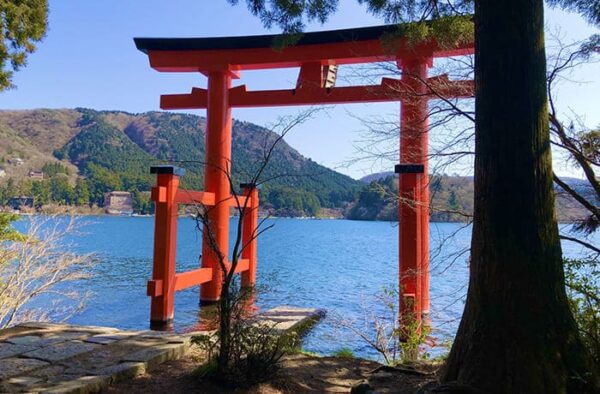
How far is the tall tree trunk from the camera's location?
74.3 inches

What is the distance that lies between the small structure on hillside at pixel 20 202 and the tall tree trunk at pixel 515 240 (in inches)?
294

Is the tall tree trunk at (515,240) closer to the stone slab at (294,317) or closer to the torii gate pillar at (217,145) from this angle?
the stone slab at (294,317)

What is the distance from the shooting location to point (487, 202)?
201cm

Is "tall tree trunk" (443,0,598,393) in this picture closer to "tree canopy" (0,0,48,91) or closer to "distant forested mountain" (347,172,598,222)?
"distant forested mountain" (347,172,598,222)

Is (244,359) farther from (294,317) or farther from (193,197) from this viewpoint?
(294,317)

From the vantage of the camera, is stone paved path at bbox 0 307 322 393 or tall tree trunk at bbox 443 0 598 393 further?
stone paved path at bbox 0 307 322 393

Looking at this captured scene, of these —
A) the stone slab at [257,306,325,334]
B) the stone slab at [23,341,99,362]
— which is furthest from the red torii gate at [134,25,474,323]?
the stone slab at [23,341,99,362]

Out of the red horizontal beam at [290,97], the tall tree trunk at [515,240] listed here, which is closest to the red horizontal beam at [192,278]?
the red horizontal beam at [290,97]

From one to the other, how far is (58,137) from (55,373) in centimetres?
5878

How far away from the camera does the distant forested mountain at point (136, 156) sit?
7601 millimetres

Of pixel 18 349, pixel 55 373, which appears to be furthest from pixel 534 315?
pixel 18 349

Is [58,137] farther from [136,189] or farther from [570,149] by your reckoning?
[570,149]

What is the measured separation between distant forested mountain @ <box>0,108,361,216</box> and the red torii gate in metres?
0.51

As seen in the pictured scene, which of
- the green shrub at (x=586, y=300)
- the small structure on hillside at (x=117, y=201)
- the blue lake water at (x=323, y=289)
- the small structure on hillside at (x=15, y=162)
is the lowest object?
the blue lake water at (x=323, y=289)
